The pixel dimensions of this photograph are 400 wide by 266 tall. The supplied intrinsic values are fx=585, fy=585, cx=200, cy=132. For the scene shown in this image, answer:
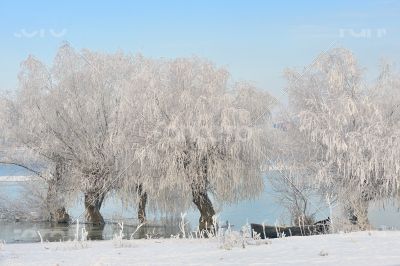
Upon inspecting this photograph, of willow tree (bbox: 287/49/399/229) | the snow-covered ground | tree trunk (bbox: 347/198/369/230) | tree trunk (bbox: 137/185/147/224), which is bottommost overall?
the snow-covered ground

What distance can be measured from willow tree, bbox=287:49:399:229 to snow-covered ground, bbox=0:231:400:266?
9987 mm

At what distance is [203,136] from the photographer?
21.6 m

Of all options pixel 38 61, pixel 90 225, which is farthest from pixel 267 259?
pixel 38 61

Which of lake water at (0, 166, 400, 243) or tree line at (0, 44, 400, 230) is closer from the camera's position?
tree line at (0, 44, 400, 230)

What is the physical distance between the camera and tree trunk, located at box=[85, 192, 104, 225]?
28.0 metres

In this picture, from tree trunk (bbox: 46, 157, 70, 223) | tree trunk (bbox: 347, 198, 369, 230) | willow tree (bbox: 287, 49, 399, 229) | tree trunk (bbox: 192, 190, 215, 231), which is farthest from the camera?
tree trunk (bbox: 46, 157, 70, 223)

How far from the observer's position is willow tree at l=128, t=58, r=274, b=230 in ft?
71.1

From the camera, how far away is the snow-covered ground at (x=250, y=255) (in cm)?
801

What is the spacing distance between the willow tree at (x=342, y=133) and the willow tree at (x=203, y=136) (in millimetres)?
1714

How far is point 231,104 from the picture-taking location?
22547mm

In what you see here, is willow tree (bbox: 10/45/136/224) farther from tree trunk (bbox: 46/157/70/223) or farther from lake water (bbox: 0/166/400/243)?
lake water (bbox: 0/166/400/243)

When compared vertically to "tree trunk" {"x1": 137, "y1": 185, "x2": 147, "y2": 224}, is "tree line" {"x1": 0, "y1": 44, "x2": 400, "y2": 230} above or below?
above

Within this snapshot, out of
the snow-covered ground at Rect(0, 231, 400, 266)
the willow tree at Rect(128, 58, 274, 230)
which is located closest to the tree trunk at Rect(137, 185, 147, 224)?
the willow tree at Rect(128, 58, 274, 230)

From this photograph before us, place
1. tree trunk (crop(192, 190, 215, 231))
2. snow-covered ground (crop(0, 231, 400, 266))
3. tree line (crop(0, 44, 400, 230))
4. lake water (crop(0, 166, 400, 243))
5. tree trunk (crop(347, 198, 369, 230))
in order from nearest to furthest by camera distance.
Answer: snow-covered ground (crop(0, 231, 400, 266)) → tree trunk (crop(347, 198, 369, 230)) → tree line (crop(0, 44, 400, 230)) → tree trunk (crop(192, 190, 215, 231)) → lake water (crop(0, 166, 400, 243))
